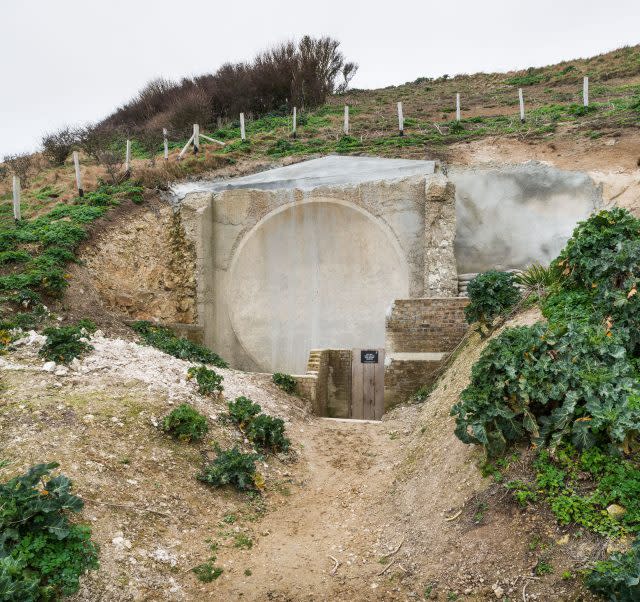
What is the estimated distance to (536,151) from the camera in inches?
567

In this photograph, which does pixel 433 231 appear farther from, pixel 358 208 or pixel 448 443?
pixel 448 443

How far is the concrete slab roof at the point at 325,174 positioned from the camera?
13.4 meters

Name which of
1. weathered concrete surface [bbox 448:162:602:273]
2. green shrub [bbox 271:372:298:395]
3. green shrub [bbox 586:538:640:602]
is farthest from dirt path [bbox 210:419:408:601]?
weathered concrete surface [bbox 448:162:602:273]

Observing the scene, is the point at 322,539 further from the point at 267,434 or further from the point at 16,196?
the point at 16,196

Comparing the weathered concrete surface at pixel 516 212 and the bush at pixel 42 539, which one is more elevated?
the weathered concrete surface at pixel 516 212

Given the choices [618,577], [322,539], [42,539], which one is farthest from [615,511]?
[42,539]

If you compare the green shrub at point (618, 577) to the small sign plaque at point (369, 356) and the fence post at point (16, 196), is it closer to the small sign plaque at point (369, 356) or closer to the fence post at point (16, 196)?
the small sign plaque at point (369, 356)

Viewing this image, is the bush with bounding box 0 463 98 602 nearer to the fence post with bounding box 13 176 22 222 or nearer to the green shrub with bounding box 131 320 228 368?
the green shrub with bounding box 131 320 228 368

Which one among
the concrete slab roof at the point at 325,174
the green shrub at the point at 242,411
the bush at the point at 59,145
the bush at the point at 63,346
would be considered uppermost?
the bush at the point at 59,145

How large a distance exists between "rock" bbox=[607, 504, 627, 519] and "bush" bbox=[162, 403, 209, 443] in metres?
4.11

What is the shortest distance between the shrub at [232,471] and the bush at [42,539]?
5.41 feet

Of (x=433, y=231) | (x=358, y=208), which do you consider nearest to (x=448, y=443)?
(x=433, y=231)

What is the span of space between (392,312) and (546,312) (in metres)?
3.86

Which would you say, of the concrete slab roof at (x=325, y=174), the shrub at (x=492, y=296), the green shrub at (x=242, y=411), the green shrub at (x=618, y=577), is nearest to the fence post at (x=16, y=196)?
the concrete slab roof at (x=325, y=174)
